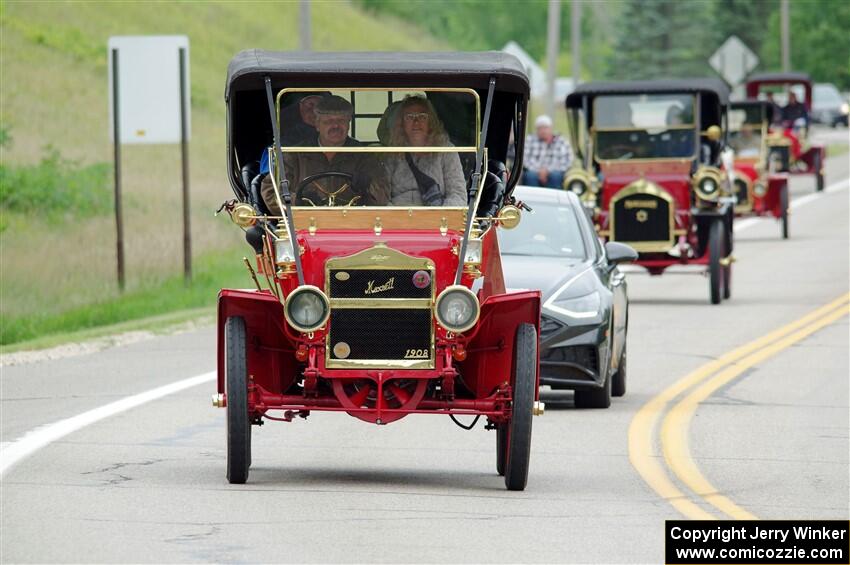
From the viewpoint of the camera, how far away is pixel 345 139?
423 inches

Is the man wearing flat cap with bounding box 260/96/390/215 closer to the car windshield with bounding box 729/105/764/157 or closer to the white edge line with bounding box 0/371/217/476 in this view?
the white edge line with bounding box 0/371/217/476

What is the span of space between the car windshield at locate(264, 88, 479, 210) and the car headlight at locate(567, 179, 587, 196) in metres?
12.1

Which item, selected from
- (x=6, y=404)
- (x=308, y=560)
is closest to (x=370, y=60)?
(x=308, y=560)

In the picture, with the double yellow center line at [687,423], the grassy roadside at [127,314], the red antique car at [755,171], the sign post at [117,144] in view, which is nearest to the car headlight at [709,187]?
the double yellow center line at [687,423]

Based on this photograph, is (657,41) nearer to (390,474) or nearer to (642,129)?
(642,129)

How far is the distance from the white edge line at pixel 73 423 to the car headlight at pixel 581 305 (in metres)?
3.12

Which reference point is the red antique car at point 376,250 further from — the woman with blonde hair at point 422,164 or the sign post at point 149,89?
the sign post at point 149,89

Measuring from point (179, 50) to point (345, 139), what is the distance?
557 inches

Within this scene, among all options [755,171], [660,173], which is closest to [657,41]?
[755,171]

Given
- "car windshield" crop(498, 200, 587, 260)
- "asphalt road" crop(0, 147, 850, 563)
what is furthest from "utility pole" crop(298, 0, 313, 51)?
"car windshield" crop(498, 200, 587, 260)

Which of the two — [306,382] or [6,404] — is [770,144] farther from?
[306,382]

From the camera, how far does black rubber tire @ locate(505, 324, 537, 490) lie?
9.79 m

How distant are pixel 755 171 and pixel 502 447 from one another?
73.7 feet

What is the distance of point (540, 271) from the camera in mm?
13875
